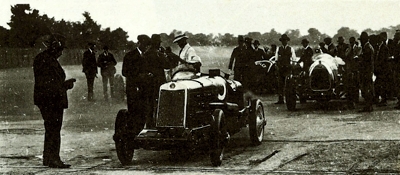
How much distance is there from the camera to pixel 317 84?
15.6m

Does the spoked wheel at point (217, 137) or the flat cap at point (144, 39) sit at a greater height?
the flat cap at point (144, 39)

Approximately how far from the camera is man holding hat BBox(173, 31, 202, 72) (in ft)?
31.7

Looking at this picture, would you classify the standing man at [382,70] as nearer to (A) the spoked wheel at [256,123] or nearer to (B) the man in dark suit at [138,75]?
(A) the spoked wheel at [256,123]

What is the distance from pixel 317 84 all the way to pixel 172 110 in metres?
7.88

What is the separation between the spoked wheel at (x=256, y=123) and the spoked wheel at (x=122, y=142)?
2.32m

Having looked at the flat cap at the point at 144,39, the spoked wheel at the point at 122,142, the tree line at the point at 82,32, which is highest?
the tree line at the point at 82,32

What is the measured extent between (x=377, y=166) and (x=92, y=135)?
6.08 meters

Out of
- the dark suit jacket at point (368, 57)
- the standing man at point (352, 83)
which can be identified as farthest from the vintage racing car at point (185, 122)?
the standing man at point (352, 83)

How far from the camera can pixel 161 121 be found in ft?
28.1

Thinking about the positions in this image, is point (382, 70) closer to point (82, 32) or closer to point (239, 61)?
point (239, 61)

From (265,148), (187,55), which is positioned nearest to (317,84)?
(265,148)

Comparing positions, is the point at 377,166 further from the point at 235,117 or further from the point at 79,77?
the point at 79,77

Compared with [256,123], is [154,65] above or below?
above

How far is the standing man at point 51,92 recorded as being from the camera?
847 centimetres
